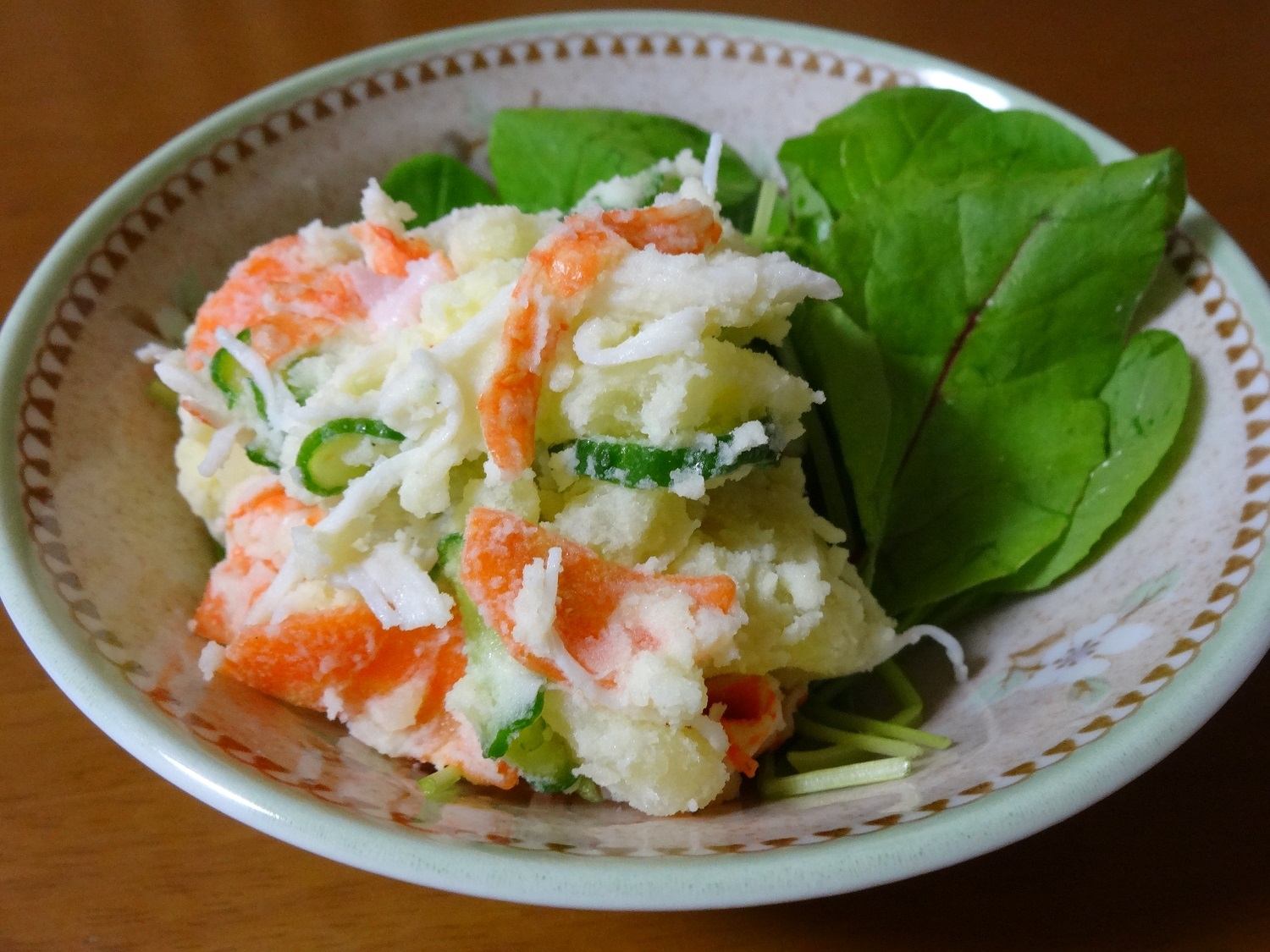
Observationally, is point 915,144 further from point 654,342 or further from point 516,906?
point 516,906

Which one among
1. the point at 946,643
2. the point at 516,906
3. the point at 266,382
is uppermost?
the point at 266,382

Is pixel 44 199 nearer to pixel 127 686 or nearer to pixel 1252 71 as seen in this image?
pixel 127 686

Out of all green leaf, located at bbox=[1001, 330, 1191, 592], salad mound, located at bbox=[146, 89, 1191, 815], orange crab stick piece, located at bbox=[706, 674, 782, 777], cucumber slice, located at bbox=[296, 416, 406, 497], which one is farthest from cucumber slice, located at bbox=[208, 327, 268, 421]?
green leaf, located at bbox=[1001, 330, 1191, 592]

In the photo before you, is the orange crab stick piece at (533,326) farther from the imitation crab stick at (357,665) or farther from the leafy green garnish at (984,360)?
the leafy green garnish at (984,360)

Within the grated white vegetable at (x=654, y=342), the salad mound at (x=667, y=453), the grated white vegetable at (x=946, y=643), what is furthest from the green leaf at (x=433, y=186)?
the grated white vegetable at (x=946, y=643)

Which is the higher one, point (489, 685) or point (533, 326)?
point (533, 326)

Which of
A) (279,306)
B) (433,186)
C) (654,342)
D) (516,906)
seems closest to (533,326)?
(654,342)
